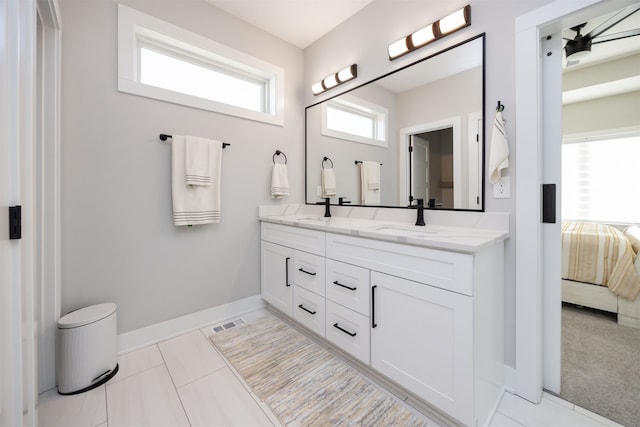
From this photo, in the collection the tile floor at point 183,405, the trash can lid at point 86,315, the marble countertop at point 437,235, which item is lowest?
the tile floor at point 183,405

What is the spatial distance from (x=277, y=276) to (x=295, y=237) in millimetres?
439

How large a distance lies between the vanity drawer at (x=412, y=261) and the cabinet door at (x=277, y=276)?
2.00 ft

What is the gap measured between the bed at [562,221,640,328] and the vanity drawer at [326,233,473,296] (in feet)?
7.00

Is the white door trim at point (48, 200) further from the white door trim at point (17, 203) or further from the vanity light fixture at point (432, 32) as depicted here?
the vanity light fixture at point (432, 32)

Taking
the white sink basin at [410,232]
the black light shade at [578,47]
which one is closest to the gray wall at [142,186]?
the white sink basin at [410,232]

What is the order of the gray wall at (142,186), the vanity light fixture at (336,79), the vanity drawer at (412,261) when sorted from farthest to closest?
the vanity light fixture at (336,79) < the gray wall at (142,186) < the vanity drawer at (412,261)

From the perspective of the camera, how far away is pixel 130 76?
1.72 metres

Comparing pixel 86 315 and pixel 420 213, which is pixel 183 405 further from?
pixel 420 213

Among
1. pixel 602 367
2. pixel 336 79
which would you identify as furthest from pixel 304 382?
pixel 336 79

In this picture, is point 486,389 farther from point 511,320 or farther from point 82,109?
point 82,109

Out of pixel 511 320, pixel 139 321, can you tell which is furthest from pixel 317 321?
pixel 139 321

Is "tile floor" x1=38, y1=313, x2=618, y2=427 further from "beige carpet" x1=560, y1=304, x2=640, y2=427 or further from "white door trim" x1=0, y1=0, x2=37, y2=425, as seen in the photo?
"white door trim" x1=0, y1=0, x2=37, y2=425

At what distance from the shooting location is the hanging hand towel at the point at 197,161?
1877mm

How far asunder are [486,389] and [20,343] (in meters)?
1.76
